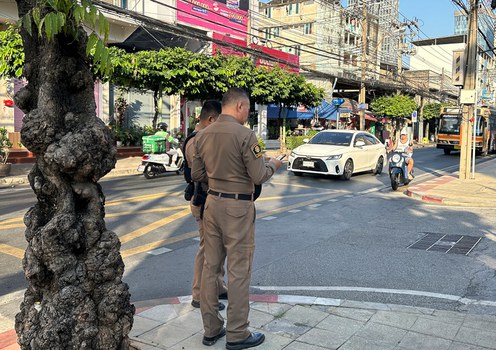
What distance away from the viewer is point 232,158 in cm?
354

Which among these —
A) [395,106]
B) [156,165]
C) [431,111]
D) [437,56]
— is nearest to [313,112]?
[395,106]

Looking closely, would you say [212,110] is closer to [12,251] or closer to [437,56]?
[12,251]

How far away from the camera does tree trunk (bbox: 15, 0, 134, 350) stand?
8.46 ft

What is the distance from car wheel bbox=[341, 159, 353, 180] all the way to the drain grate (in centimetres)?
705

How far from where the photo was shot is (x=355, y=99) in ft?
163

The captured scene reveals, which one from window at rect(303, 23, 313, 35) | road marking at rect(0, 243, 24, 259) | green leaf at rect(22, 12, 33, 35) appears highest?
window at rect(303, 23, 313, 35)

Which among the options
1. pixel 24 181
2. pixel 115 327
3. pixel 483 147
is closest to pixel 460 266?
pixel 115 327

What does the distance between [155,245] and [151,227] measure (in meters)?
1.09

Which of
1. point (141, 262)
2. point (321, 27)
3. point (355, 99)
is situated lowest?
point (141, 262)

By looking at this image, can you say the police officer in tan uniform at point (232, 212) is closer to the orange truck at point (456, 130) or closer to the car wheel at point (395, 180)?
the car wheel at point (395, 180)

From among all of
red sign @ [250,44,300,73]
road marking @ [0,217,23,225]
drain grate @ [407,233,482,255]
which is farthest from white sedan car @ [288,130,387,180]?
red sign @ [250,44,300,73]

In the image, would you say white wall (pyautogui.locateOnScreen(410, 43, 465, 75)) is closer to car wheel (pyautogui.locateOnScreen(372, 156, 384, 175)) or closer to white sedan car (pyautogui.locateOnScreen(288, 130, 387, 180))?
car wheel (pyautogui.locateOnScreen(372, 156, 384, 175))

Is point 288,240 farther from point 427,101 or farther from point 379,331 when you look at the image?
point 427,101

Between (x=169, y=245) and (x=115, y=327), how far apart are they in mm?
4166
